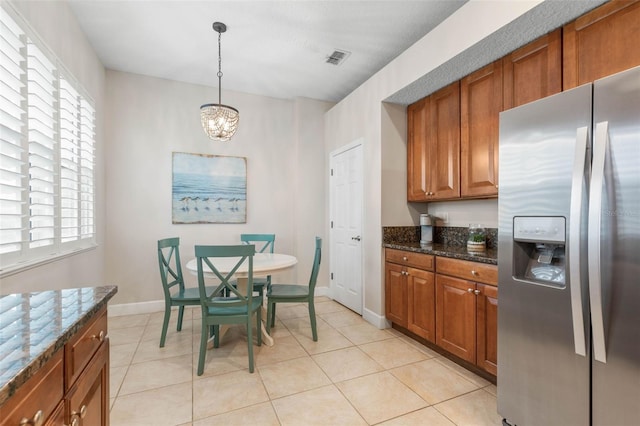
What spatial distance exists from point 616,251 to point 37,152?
316cm

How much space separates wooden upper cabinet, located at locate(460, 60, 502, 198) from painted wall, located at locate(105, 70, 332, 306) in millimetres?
2239

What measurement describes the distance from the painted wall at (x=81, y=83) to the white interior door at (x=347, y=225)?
2.75 m

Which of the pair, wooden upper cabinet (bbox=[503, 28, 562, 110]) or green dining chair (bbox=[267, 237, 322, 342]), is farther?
green dining chair (bbox=[267, 237, 322, 342])

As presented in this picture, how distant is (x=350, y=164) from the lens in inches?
154

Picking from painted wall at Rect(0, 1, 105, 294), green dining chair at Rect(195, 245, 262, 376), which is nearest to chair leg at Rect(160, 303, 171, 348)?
green dining chair at Rect(195, 245, 262, 376)

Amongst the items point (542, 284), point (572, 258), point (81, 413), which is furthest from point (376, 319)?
point (81, 413)

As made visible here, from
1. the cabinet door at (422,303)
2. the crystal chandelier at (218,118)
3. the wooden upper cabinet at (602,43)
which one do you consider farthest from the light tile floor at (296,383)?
the wooden upper cabinet at (602,43)

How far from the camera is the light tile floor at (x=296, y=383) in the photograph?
6.07 feet

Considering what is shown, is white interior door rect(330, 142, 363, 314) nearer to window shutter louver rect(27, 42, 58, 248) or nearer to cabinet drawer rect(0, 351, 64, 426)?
window shutter louver rect(27, 42, 58, 248)

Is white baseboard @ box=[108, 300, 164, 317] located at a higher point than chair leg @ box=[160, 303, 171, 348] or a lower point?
lower

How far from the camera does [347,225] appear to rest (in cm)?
397

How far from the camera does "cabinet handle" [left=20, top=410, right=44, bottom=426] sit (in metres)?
0.67

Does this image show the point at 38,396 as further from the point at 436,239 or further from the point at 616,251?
the point at 436,239

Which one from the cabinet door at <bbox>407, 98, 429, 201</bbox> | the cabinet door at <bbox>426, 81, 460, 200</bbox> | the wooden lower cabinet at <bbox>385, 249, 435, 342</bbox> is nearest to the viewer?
the wooden lower cabinet at <bbox>385, 249, 435, 342</bbox>
